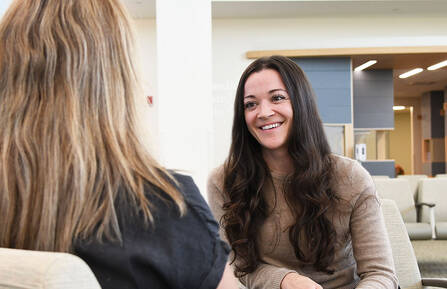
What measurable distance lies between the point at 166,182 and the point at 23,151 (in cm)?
22

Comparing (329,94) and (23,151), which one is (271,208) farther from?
(329,94)

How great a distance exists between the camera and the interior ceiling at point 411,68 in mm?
9398

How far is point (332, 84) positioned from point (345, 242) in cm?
798

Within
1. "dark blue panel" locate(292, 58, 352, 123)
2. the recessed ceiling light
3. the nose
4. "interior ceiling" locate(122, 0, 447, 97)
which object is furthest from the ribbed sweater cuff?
the recessed ceiling light

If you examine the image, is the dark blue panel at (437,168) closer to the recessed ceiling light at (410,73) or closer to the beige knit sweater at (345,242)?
the recessed ceiling light at (410,73)

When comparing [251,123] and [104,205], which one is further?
[251,123]

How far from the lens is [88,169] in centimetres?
74

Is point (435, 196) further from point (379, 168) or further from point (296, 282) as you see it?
point (379, 168)

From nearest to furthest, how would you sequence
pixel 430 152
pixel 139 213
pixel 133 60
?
pixel 139 213 < pixel 133 60 < pixel 430 152

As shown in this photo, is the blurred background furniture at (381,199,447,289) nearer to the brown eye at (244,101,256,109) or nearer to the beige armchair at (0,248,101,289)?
the brown eye at (244,101,256,109)

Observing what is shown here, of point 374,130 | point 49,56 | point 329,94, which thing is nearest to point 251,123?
point 49,56

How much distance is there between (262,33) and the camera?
924 cm

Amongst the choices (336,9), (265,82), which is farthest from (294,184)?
(336,9)

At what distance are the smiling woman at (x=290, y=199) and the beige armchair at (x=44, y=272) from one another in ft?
2.93
